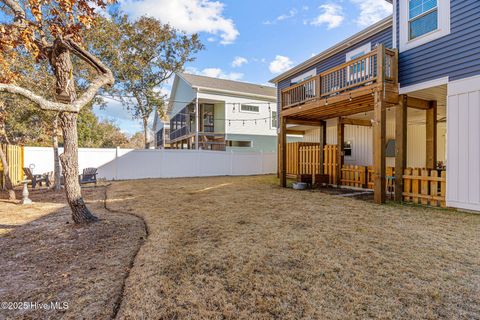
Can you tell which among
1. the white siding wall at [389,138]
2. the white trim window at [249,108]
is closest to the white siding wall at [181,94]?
the white trim window at [249,108]

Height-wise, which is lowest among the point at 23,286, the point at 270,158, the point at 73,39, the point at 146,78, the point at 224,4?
the point at 23,286

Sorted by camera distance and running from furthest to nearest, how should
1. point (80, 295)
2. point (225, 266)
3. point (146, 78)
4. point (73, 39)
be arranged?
1. point (146, 78)
2. point (73, 39)
3. point (225, 266)
4. point (80, 295)

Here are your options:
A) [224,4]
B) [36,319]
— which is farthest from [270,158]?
[36,319]

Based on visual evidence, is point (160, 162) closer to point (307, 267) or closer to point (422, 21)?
point (307, 267)

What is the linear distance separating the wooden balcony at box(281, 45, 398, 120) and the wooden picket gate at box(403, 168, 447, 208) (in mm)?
2214

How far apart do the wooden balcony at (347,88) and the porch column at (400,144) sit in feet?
1.65

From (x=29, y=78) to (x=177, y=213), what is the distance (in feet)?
25.7

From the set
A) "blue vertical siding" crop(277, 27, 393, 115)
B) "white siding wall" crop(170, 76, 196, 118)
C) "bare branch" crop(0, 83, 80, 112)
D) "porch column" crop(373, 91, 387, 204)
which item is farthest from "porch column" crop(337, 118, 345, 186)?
"white siding wall" crop(170, 76, 196, 118)

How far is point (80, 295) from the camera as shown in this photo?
2.35 metres

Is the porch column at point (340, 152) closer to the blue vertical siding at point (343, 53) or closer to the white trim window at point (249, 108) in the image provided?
the blue vertical siding at point (343, 53)

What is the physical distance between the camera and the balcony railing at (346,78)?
6.68 metres

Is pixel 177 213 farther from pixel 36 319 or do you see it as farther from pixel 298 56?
pixel 298 56

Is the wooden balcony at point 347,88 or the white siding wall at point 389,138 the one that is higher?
the wooden balcony at point 347,88

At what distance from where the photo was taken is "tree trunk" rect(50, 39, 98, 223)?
4605mm
